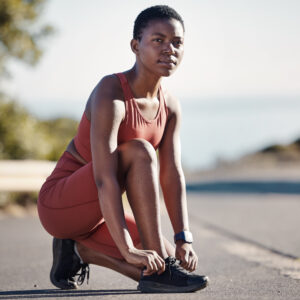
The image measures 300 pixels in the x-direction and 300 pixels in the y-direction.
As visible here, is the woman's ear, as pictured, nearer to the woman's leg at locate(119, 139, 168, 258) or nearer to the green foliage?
the woman's leg at locate(119, 139, 168, 258)

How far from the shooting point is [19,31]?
430 inches

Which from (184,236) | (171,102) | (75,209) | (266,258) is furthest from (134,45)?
(266,258)

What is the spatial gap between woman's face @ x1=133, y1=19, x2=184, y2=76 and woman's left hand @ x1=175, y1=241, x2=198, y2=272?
105 centimetres

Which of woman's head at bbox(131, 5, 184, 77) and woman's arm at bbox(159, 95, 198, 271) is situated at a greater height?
woman's head at bbox(131, 5, 184, 77)

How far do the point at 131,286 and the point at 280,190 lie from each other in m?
8.45

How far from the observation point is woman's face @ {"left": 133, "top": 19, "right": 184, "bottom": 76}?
11.8 feet

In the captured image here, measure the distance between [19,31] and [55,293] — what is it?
7.99 meters

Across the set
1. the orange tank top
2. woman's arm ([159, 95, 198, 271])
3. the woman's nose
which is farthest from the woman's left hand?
the woman's nose

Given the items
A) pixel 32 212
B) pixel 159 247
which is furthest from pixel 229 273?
pixel 32 212

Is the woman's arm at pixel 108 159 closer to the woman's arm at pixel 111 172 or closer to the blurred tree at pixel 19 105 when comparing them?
the woman's arm at pixel 111 172

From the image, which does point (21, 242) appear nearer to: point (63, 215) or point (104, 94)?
point (63, 215)

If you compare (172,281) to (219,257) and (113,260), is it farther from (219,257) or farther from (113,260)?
(219,257)

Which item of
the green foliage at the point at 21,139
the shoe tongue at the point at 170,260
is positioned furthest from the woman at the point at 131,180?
the green foliage at the point at 21,139

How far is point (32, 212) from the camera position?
8.95 meters
